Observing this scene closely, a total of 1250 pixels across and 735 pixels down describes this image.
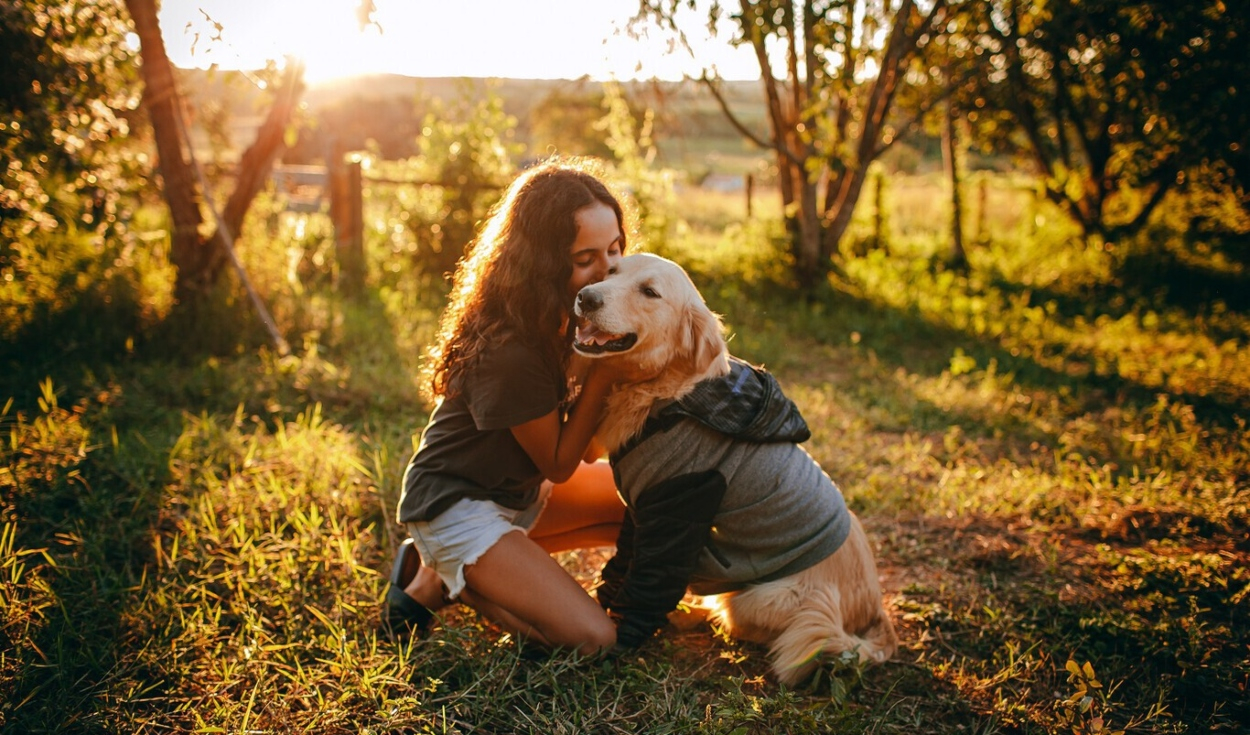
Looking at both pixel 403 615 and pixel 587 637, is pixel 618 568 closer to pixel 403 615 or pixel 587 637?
pixel 587 637

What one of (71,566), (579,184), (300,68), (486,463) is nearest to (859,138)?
(300,68)

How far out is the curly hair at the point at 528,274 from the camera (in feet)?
7.89

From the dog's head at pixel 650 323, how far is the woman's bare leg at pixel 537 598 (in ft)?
2.23

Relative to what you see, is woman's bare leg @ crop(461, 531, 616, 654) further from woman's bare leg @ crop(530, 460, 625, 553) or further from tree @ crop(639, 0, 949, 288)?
tree @ crop(639, 0, 949, 288)

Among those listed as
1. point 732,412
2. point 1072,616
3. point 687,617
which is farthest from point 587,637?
point 1072,616

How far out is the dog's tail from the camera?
7.59 feet

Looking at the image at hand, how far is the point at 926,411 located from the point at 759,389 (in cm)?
288

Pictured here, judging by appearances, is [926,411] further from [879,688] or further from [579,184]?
[579,184]

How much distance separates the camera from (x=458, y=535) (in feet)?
7.92

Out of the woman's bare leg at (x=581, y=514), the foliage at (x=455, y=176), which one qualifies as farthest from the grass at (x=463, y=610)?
the foliage at (x=455, y=176)

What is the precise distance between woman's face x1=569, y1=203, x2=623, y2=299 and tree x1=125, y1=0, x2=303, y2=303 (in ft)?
11.8

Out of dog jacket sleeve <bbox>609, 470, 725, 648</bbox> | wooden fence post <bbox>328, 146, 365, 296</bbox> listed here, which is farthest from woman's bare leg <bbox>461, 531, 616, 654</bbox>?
wooden fence post <bbox>328, 146, 365, 296</bbox>

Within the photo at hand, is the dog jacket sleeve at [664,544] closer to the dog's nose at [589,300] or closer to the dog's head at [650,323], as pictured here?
the dog's head at [650,323]

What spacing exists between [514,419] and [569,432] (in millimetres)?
208
